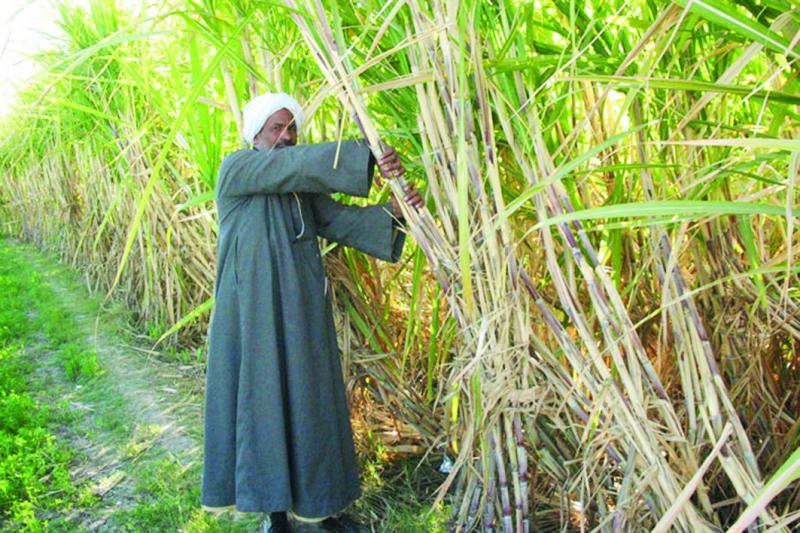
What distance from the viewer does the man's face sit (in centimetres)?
195

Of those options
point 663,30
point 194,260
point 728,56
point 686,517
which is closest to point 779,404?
point 686,517

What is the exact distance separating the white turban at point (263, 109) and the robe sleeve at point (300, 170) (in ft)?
0.25

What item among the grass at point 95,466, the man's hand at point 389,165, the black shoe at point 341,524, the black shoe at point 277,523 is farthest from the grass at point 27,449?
the man's hand at point 389,165

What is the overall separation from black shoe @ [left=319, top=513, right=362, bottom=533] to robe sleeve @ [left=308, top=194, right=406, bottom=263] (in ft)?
2.66

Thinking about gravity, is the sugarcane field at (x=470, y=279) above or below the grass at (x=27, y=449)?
above

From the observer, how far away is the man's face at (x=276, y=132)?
1950 millimetres

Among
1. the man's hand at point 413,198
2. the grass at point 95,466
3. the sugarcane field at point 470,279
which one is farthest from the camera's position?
the grass at point 95,466

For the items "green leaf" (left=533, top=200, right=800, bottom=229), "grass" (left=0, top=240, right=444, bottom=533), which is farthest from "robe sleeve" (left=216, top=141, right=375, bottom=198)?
"grass" (left=0, top=240, right=444, bottom=533)

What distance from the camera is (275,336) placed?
1.97 m

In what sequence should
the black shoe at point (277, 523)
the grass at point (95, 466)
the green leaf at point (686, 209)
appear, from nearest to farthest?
the green leaf at point (686, 209), the black shoe at point (277, 523), the grass at point (95, 466)

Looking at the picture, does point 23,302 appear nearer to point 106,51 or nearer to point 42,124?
point 42,124

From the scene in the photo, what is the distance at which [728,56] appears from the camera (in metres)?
1.34

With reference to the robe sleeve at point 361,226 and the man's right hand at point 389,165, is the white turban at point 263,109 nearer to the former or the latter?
the robe sleeve at point 361,226

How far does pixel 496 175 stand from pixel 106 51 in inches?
104
